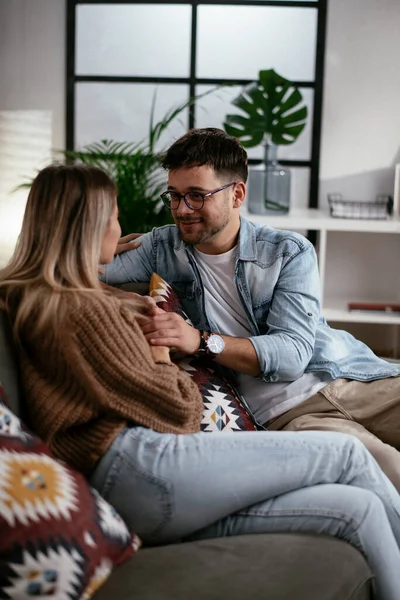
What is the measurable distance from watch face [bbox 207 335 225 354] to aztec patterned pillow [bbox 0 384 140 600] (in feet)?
2.23

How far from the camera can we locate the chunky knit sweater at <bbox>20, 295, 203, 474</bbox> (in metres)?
1.70

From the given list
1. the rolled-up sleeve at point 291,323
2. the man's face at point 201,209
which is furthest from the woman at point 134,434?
the man's face at point 201,209

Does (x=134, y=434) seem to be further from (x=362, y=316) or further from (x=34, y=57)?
(x=34, y=57)

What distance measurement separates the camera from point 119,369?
172 centimetres

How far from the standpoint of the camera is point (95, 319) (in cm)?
170

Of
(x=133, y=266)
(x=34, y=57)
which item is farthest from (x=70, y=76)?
(x=133, y=266)

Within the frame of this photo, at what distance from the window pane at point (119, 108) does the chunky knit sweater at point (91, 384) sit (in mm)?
3097

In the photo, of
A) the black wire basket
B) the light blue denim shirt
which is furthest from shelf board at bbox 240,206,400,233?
the light blue denim shirt

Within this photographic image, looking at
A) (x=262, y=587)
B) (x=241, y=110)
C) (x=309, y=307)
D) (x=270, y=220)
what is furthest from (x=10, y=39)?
(x=262, y=587)

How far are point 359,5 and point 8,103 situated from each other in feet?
6.27

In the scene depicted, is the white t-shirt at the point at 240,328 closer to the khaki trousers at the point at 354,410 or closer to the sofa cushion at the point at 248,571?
the khaki trousers at the point at 354,410

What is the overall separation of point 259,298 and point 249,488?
0.77 meters

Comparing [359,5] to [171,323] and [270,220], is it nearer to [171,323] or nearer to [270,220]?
[270,220]

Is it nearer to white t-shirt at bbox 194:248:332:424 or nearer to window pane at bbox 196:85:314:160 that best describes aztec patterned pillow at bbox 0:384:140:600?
white t-shirt at bbox 194:248:332:424
